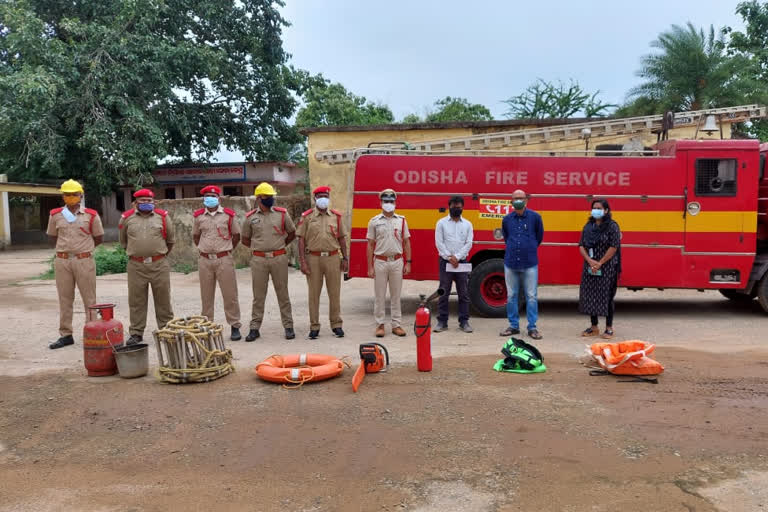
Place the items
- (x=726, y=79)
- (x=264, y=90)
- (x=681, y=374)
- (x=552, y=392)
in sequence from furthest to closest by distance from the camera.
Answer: (x=264, y=90)
(x=726, y=79)
(x=681, y=374)
(x=552, y=392)

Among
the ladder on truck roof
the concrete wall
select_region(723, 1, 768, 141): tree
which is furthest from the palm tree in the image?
the concrete wall

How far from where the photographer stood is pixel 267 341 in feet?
26.3

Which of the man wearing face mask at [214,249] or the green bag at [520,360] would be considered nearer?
the green bag at [520,360]

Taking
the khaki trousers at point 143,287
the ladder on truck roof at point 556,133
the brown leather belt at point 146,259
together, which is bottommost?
the khaki trousers at point 143,287

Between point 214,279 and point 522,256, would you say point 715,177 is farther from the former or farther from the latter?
point 214,279

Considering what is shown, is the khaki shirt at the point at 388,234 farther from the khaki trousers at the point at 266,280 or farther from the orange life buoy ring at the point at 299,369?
the orange life buoy ring at the point at 299,369

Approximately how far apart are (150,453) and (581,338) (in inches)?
214

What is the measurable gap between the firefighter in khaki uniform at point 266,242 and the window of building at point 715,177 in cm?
591

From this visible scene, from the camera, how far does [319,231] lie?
7980 millimetres

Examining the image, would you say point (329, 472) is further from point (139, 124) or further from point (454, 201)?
point (139, 124)

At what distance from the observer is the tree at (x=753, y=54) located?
66.7ft

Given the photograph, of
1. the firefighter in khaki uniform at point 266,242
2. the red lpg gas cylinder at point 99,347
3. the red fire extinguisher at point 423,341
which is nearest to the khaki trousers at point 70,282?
the red lpg gas cylinder at point 99,347

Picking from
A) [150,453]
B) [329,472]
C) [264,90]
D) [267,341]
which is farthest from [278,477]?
[264,90]

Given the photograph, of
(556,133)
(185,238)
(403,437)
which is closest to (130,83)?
(185,238)
